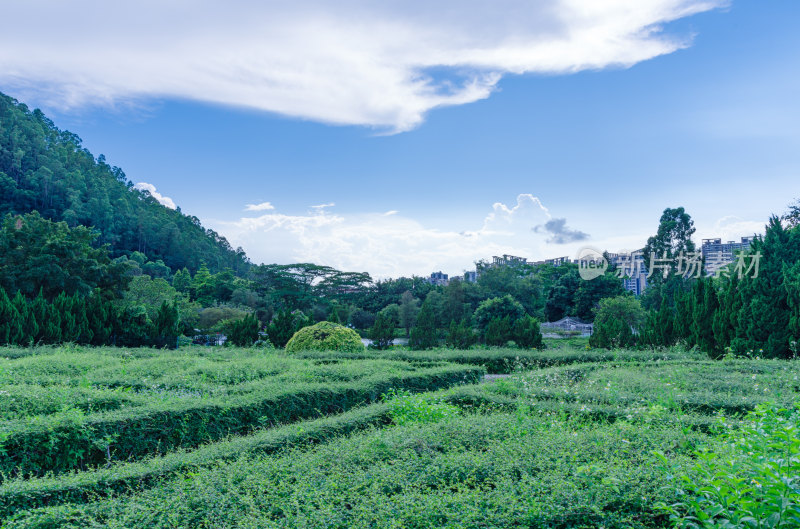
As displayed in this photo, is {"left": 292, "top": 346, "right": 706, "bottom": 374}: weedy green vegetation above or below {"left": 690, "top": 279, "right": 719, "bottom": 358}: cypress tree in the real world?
below

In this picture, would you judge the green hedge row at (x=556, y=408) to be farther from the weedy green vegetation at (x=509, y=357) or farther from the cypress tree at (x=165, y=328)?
the cypress tree at (x=165, y=328)

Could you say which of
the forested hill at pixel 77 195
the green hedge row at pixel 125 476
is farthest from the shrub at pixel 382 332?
the forested hill at pixel 77 195

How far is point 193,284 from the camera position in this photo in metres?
41.4

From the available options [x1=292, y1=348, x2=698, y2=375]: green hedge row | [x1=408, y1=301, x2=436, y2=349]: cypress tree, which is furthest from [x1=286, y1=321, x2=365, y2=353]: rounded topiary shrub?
[x1=408, y1=301, x2=436, y2=349]: cypress tree

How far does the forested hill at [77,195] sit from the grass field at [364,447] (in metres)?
35.7

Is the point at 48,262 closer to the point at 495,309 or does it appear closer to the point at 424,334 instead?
the point at 424,334

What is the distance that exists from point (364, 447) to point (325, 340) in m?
9.64

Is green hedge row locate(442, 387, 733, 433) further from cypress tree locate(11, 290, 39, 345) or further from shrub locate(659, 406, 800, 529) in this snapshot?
cypress tree locate(11, 290, 39, 345)

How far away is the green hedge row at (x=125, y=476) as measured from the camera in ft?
12.4

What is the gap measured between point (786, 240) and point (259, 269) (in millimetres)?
36829

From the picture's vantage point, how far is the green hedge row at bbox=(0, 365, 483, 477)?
498 cm

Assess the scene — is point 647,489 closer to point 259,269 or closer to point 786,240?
point 786,240

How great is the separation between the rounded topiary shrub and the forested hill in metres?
29.9

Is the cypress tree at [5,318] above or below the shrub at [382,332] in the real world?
above
